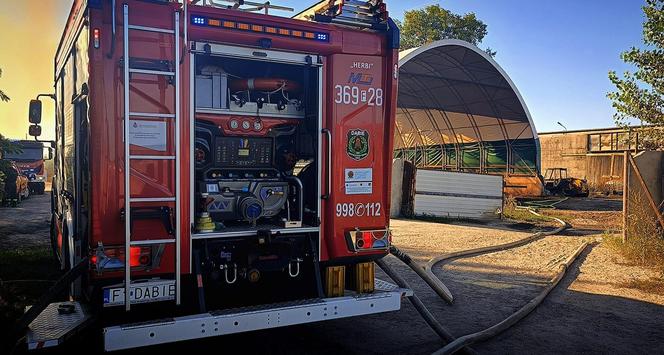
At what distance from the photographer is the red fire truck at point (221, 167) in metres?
4.21

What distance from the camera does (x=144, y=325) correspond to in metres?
4.00

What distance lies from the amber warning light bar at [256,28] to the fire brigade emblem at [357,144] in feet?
3.05

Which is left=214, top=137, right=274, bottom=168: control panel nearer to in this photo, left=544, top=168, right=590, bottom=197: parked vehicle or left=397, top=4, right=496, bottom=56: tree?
left=544, top=168, right=590, bottom=197: parked vehicle

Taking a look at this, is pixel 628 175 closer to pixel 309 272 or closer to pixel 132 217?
pixel 309 272

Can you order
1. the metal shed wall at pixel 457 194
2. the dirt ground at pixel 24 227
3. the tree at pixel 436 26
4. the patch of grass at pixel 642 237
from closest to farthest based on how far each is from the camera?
the patch of grass at pixel 642 237 → the dirt ground at pixel 24 227 → the metal shed wall at pixel 457 194 → the tree at pixel 436 26

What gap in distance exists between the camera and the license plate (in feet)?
13.7

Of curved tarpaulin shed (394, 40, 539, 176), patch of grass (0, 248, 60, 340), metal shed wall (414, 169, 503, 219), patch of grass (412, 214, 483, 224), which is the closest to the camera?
patch of grass (0, 248, 60, 340)

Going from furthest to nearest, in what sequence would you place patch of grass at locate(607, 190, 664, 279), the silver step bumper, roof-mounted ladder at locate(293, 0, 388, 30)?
patch of grass at locate(607, 190, 664, 279) → roof-mounted ladder at locate(293, 0, 388, 30) → the silver step bumper

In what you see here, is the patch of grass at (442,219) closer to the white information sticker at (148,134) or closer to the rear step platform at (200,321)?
the rear step platform at (200,321)

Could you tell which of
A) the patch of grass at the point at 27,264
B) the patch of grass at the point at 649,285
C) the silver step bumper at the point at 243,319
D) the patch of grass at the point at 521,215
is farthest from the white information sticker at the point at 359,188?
the patch of grass at the point at 521,215

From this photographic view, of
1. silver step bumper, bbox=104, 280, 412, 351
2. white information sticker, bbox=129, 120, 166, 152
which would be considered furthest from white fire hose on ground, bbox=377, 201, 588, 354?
white information sticker, bbox=129, 120, 166, 152

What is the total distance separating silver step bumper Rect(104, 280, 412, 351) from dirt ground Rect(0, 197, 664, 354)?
57 centimetres

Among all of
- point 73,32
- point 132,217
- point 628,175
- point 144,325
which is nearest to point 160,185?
point 132,217

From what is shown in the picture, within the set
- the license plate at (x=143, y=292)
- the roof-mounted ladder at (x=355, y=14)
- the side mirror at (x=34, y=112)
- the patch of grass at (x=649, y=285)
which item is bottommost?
the patch of grass at (x=649, y=285)
